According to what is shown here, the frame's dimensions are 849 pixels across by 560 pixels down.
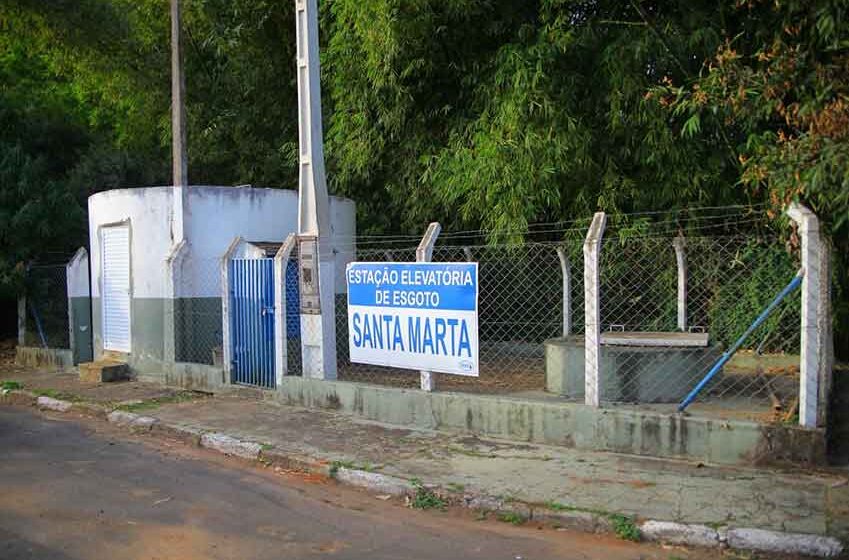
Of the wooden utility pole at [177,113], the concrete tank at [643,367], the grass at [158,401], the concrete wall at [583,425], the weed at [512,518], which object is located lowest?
the weed at [512,518]

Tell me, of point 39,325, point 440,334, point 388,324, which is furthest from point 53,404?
point 440,334

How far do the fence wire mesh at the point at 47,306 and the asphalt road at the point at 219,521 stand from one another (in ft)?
26.3

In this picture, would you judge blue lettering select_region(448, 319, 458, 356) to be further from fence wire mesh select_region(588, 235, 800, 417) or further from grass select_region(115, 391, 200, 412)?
grass select_region(115, 391, 200, 412)

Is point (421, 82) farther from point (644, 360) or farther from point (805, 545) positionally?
point (805, 545)

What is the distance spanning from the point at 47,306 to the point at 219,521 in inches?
451

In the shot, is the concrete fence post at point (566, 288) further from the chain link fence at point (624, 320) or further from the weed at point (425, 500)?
the weed at point (425, 500)

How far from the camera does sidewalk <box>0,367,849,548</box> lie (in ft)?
17.3

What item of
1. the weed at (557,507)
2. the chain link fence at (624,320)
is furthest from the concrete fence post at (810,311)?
the weed at (557,507)

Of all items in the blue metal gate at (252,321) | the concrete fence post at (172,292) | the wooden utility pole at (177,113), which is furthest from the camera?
the wooden utility pole at (177,113)

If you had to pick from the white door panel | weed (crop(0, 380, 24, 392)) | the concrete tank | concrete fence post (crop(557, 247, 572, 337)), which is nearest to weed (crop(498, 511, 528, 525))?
the concrete tank

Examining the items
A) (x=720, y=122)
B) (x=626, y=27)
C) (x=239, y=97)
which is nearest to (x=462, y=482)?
(x=720, y=122)

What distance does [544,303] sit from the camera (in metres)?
12.6

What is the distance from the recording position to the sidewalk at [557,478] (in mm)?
5262

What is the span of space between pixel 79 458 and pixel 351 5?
7.27 meters
